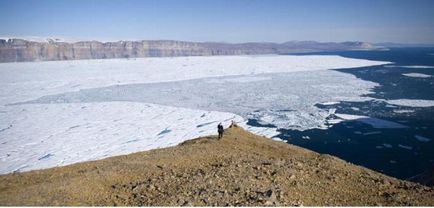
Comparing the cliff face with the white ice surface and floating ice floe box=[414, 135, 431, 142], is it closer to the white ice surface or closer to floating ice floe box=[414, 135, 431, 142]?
the white ice surface

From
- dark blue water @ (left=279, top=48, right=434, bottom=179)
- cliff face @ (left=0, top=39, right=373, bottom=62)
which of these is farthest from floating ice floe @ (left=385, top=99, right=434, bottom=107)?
cliff face @ (left=0, top=39, right=373, bottom=62)

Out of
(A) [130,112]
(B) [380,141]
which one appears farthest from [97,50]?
(B) [380,141]

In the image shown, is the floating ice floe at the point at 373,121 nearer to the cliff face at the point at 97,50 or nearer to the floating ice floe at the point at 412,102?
the floating ice floe at the point at 412,102

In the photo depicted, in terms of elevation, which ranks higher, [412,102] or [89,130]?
[412,102]

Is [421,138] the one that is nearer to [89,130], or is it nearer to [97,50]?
[89,130]

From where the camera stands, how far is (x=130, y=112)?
2095 cm

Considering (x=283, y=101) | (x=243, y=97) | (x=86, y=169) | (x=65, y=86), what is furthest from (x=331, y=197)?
(x=65, y=86)

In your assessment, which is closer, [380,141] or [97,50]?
[380,141]

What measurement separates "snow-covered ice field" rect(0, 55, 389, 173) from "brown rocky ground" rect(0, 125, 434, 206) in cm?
600

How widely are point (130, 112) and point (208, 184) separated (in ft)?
51.8

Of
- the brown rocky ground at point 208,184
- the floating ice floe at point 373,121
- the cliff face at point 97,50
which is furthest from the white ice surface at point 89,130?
the cliff face at point 97,50

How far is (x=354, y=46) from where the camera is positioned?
180500 millimetres

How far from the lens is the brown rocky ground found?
536cm

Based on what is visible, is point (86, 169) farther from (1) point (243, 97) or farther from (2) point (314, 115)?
(1) point (243, 97)
